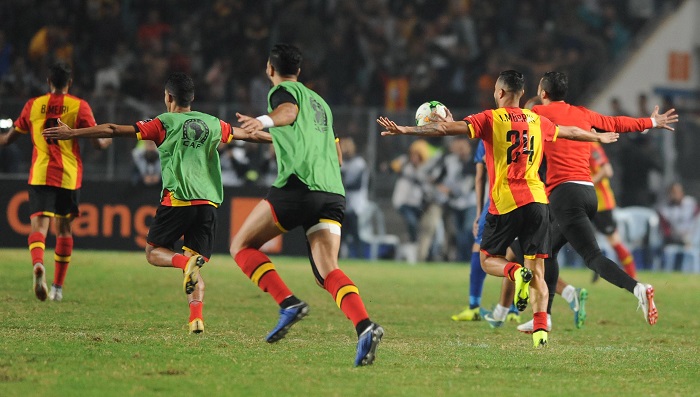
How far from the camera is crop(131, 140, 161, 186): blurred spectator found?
20.2 metres

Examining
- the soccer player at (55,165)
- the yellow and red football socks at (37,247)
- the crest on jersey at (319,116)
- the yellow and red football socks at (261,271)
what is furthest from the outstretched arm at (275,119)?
the yellow and red football socks at (37,247)

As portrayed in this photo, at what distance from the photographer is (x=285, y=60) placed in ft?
26.9

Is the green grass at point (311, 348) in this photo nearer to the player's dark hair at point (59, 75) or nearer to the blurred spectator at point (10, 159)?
the player's dark hair at point (59, 75)

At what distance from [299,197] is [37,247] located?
5.02 m

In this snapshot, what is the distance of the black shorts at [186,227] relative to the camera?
32.0 feet

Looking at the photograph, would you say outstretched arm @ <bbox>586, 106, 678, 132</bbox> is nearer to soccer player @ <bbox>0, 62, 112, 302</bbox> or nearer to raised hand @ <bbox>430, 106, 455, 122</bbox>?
raised hand @ <bbox>430, 106, 455, 122</bbox>

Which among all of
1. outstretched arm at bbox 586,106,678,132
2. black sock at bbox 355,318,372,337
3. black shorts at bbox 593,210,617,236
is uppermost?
outstretched arm at bbox 586,106,678,132

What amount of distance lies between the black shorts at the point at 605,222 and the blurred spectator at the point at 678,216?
16.1 ft

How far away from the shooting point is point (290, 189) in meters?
8.02

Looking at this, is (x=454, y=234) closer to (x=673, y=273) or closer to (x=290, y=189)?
(x=673, y=273)

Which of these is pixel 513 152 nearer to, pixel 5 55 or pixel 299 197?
pixel 299 197

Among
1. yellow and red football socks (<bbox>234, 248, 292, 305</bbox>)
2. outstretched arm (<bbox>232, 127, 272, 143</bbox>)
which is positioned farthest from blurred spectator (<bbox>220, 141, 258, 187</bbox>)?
yellow and red football socks (<bbox>234, 248, 292, 305</bbox>)

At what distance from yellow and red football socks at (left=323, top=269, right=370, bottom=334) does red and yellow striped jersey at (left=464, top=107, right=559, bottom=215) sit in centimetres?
192

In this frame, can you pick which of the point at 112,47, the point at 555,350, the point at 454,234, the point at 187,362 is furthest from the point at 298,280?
the point at 112,47
